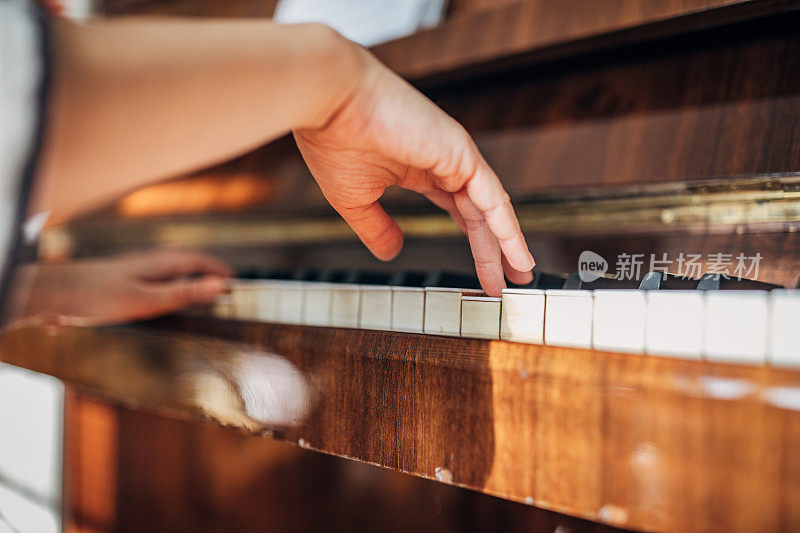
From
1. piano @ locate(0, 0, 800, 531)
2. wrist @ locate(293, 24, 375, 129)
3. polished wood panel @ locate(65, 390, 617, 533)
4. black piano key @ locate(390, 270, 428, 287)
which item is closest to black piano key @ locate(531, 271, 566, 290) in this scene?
piano @ locate(0, 0, 800, 531)

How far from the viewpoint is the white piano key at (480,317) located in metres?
0.39

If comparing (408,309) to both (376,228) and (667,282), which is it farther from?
(667,282)

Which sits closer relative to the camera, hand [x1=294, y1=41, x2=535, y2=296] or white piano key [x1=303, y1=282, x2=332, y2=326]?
hand [x1=294, y1=41, x2=535, y2=296]

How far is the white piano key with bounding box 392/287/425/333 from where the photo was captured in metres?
0.43

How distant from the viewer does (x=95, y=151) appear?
0.32 metres

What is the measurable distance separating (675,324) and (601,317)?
4cm

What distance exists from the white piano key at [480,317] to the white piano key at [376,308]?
0.07m

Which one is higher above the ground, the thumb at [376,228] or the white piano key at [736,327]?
the thumb at [376,228]

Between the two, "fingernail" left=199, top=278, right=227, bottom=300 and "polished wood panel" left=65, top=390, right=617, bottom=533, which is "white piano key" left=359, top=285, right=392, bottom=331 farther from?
"polished wood panel" left=65, top=390, right=617, bottom=533

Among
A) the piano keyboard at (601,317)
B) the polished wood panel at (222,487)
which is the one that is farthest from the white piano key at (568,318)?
the polished wood panel at (222,487)

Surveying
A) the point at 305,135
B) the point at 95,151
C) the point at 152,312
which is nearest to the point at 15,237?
the point at 95,151

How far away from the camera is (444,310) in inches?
16.4

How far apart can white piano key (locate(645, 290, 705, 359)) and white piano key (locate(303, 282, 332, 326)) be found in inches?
11.1

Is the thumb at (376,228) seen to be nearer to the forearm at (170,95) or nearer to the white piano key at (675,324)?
the forearm at (170,95)
